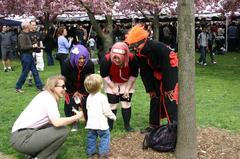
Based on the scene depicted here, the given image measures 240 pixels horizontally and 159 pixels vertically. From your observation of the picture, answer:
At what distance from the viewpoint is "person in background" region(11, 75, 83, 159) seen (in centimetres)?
540

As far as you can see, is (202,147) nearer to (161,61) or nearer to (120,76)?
(161,61)

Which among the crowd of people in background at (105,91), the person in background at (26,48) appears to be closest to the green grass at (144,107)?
the crowd of people in background at (105,91)

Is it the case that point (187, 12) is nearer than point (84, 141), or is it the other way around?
point (187, 12)

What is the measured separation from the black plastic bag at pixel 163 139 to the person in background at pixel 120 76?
3.71 ft

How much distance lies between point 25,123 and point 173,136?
1.87 metres

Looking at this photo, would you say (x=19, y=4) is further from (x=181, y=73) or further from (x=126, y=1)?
(x=181, y=73)

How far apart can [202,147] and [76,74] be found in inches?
86.9

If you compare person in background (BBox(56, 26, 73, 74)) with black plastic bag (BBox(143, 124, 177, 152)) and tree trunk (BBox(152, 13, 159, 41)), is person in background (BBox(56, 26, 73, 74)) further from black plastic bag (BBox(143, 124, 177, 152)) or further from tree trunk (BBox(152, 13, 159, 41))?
tree trunk (BBox(152, 13, 159, 41))

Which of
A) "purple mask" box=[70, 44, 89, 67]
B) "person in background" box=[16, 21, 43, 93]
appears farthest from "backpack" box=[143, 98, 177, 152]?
"person in background" box=[16, 21, 43, 93]

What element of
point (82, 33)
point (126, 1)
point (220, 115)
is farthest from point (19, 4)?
point (220, 115)

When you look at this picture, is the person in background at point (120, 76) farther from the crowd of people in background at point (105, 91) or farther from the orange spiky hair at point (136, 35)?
the orange spiky hair at point (136, 35)

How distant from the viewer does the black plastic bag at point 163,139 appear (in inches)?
231

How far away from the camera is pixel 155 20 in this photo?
26.7 meters

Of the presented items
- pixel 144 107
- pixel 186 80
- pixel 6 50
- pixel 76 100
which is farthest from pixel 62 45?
pixel 186 80
